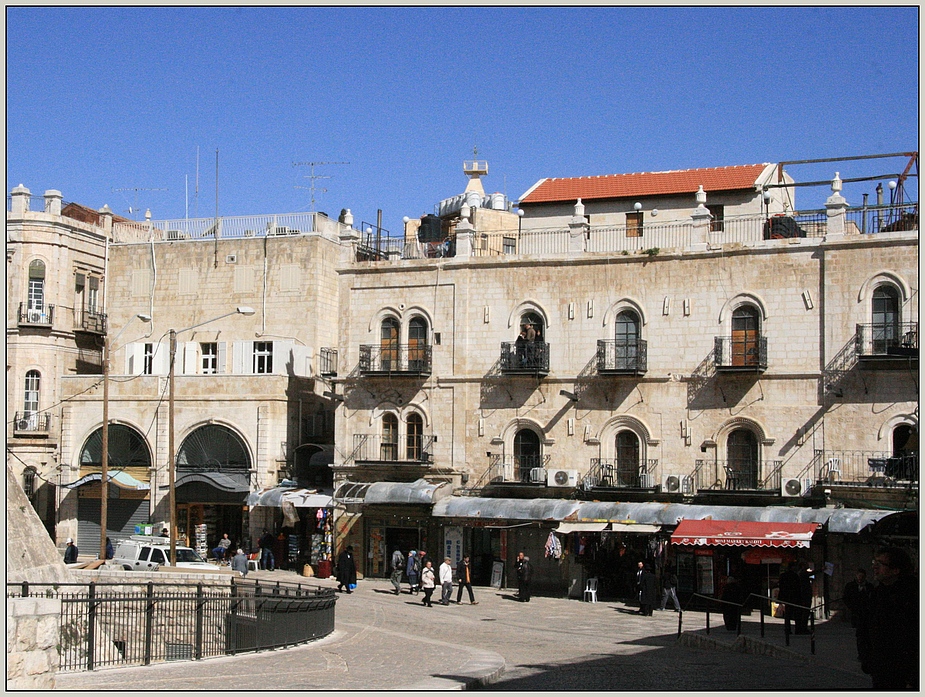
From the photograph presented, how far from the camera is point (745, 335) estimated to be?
36.8 meters

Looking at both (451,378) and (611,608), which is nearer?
(611,608)

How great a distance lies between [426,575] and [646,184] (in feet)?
59.6

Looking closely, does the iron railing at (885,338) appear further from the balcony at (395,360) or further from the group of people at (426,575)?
the balcony at (395,360)

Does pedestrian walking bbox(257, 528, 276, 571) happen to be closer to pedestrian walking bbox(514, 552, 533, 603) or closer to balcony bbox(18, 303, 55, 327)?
pedestrian walking bbox(514, 552, 533, 603)

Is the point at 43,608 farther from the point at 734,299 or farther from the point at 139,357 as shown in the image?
the point at 139,357

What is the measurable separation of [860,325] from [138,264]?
98.3 feet

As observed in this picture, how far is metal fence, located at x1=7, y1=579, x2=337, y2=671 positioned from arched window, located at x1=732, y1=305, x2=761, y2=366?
1710 cm

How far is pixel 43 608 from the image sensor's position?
14594 millimetres

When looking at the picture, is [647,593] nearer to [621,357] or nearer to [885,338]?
[621,357]

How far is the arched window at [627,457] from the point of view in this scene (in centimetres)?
3788

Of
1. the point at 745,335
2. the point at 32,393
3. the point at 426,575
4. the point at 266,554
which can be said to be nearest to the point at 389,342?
the point at 266,554

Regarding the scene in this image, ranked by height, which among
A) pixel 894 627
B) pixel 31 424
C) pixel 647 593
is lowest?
pixel 647 593

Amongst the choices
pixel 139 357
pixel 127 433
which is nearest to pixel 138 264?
pixel 139 357

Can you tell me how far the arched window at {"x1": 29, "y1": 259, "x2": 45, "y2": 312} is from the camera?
163 feet
